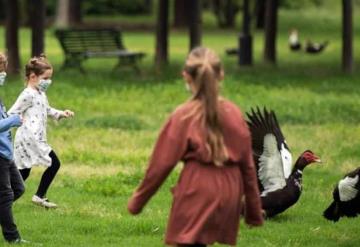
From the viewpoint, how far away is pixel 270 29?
28.0 meters

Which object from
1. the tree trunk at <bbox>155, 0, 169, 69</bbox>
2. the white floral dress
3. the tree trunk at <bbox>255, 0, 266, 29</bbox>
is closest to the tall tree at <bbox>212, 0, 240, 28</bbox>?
the tree trunk at <bbox>255, 0, 266, 29</bbox>

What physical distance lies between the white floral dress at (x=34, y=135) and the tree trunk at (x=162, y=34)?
53.5 feet

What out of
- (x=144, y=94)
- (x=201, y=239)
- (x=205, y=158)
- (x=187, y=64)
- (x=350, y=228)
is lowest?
(x=144, y=94)

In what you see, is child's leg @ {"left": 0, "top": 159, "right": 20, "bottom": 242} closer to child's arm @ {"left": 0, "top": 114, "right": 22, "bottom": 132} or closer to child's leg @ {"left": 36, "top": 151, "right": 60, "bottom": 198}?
child's arm @ {"left": 0, "top": 114, "right": 22, "bottom": 132}

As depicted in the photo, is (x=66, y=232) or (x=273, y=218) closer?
(x=66, y=232)

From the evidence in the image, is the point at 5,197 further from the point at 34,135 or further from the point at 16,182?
the point at 34,135

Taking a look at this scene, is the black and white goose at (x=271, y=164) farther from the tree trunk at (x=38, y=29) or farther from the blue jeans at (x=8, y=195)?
the tree trunk at (x=38, y=29)

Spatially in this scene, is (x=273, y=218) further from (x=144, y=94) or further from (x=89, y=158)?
(x=144, y=94)

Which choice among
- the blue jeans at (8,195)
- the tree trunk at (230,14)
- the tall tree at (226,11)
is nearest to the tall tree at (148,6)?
the tall tree at (226,11)

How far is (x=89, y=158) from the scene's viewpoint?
13664mm

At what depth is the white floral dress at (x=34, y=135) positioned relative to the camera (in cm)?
980

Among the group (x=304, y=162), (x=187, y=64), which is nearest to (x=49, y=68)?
(x=304, y=162)

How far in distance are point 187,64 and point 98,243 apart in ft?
10.6

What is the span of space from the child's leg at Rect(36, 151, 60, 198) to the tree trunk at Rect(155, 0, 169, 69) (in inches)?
626
